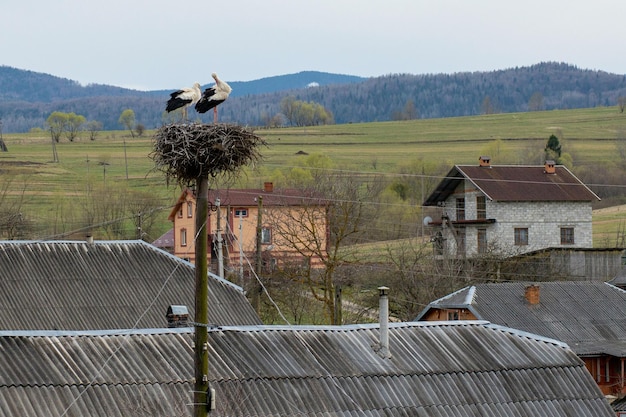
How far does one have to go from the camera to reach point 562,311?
128ft

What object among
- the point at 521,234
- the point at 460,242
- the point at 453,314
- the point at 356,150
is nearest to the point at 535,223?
the point at 521,234

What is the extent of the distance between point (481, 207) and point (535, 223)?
2.72 meters

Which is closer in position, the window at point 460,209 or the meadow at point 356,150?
the window at point 460,209

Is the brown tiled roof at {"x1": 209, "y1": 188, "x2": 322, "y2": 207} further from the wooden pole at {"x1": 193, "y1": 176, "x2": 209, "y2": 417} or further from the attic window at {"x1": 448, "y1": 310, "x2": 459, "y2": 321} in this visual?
the wooden pole at {"x1": 193, "y1": 176, "x2": 209, "y2": 417}

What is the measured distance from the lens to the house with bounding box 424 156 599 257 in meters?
58.8

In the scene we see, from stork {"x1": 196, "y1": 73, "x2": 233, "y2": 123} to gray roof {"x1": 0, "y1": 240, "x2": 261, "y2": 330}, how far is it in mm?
11029

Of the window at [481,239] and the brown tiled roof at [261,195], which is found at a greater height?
the brown tiled roof at [261,195]

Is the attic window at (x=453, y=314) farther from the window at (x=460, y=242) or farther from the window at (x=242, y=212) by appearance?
the window at (x=242, y=212)

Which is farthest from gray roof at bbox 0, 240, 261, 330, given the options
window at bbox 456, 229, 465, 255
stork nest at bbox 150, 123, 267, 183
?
window at bbox 456, 229, 465, 255

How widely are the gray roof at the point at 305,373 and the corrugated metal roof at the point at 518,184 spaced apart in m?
38.8

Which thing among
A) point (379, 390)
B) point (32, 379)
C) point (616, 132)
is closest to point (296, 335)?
point (379, 390)

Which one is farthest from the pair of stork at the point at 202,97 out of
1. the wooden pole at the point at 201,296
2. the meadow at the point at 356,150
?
the meadow at the point at 356,150

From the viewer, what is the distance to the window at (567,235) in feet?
196

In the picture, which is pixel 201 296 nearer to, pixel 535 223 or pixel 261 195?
pixel 535 223
